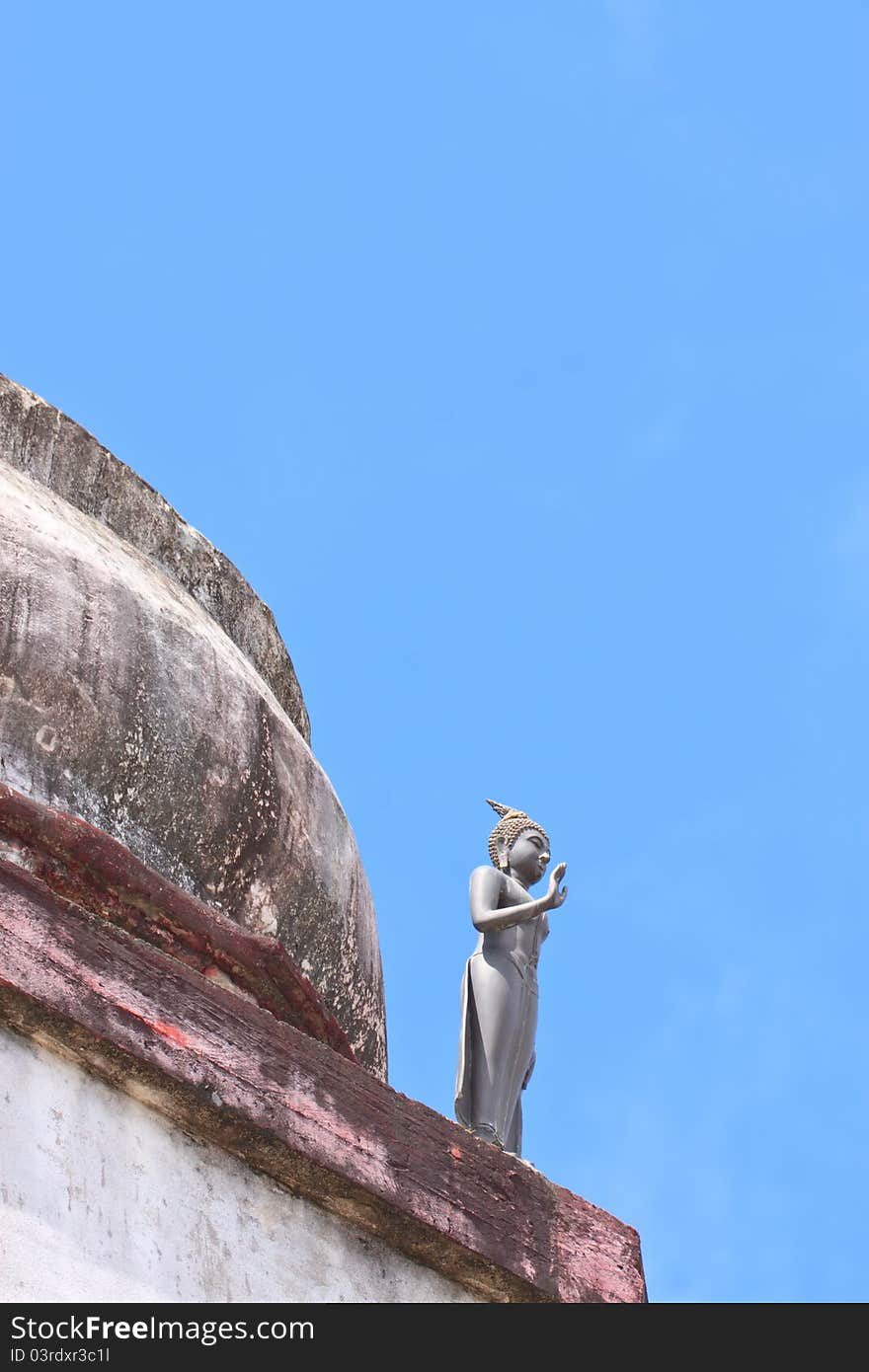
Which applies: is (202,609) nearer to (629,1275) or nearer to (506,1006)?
(506,1006)

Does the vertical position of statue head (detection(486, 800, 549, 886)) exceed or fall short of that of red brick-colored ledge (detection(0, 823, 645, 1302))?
it exceeds it

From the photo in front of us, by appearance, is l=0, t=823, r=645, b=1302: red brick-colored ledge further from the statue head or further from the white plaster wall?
the statue head

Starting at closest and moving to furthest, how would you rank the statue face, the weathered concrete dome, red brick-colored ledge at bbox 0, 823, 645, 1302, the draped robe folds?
1. red brick-colored ledge at bbox 0, 823, 645, 1302
2. the weathered concrete dome
3. the draped robe folds
4. the statue face

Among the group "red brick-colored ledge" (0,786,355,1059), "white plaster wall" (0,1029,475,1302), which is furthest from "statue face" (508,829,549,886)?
Result: "white plaster wall" (0,1029,475,1302)

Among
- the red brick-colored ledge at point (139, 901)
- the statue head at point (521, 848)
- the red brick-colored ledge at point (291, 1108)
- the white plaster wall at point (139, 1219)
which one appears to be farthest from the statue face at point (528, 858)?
the white plaster wall at point (139, 1219)

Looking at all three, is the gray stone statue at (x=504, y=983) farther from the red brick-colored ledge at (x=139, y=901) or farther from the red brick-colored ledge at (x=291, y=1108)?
the red brick-colored ledge at (x=139, y=901)

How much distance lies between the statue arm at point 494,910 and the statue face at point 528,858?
0.24 m

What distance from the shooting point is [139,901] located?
9.84 m

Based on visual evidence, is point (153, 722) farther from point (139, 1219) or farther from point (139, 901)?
point (139, 1219)

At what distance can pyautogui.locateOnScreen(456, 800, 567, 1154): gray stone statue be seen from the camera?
10.6 m

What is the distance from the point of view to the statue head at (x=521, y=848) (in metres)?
11.5

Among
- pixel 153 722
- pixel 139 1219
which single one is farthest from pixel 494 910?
pixel 139 1219

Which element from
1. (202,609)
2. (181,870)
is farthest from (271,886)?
(202,609)
